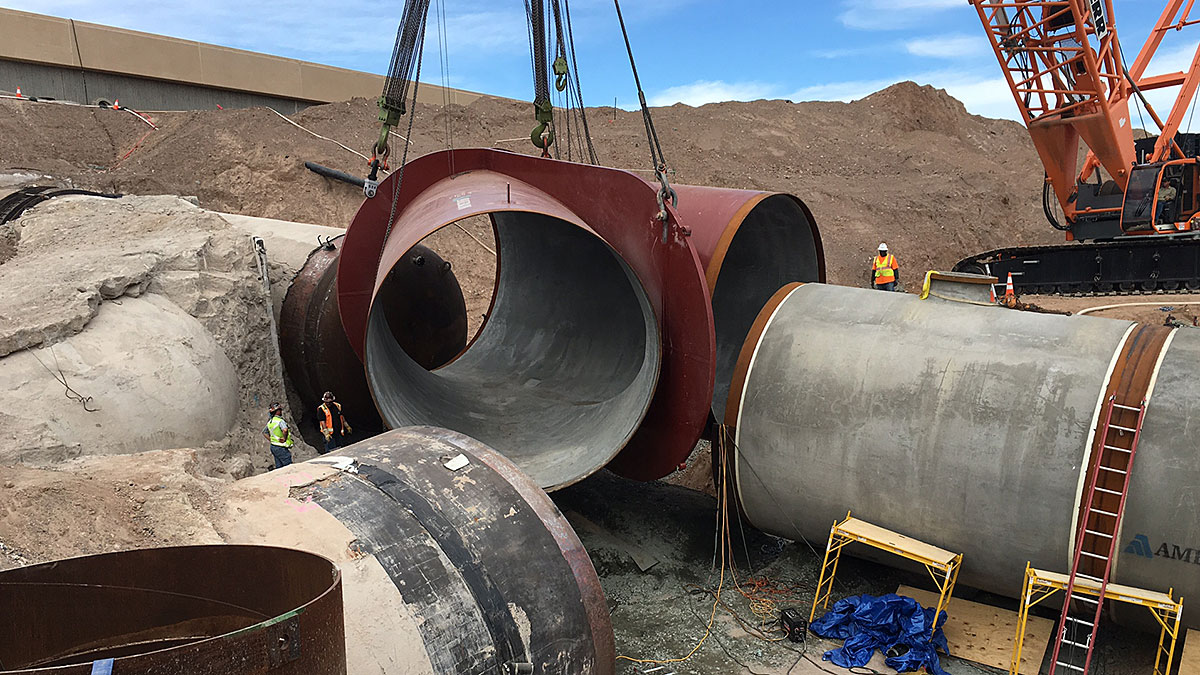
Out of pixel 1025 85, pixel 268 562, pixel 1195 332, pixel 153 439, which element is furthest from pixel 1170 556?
pixel 1025 85

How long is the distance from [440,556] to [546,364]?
655cm

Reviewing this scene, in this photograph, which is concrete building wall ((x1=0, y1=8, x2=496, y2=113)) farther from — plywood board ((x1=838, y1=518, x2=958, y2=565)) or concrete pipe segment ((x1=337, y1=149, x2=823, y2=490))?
plywood board ((x1=838, y1=518, x2=958, y2=565))

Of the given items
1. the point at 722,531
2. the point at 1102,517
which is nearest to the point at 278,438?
the point at 722,531

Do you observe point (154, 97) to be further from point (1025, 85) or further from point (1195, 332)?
point (1195, 332)

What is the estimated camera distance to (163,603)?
10.3 feet

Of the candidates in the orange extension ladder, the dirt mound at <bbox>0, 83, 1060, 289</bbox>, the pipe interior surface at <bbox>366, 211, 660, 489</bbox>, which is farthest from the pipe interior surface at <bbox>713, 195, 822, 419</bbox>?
the dirt mound at <bbox>0, 83, 1060, 289</bbox>

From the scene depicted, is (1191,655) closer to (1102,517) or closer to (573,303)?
(1102,517)

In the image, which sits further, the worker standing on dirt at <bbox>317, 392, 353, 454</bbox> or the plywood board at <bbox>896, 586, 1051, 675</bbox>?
the worker standing on dirt at <bbox>317, 392, 353, 454</bbox>

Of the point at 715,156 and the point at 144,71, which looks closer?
the point at 715,156

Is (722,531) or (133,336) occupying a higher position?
(133,336)

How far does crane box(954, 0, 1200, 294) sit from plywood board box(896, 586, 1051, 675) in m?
11.1

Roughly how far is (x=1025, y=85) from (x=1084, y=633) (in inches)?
463

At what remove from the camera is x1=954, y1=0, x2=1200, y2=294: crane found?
14.5 meters

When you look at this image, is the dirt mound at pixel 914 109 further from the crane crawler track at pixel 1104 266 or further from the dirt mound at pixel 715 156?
the crane crawler track at pixel 1104 266
